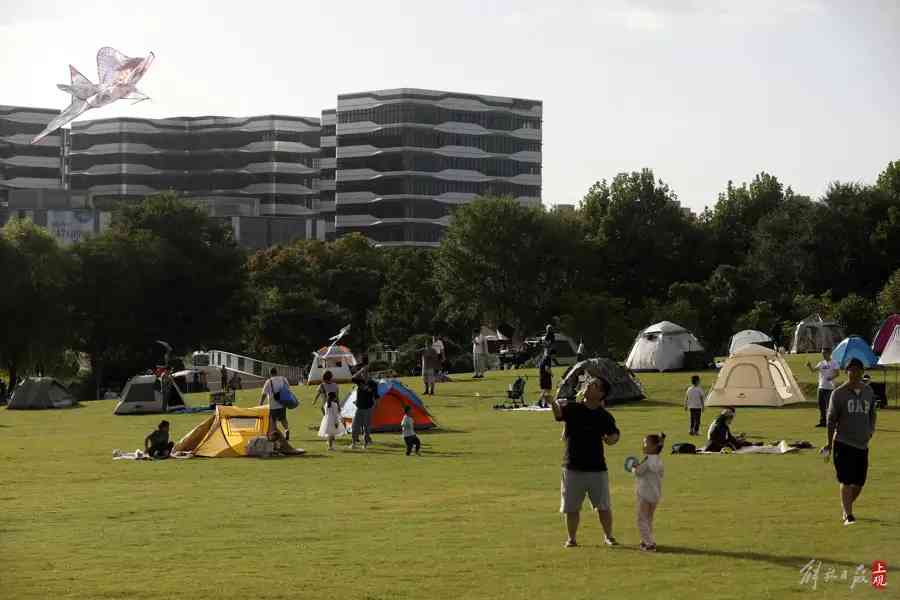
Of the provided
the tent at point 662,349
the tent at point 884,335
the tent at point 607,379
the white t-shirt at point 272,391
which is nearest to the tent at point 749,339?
the tent at point 662,349

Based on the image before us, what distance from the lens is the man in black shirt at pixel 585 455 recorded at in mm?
16000

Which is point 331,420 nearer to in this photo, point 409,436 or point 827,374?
point 409,436

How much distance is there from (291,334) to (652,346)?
4729cm

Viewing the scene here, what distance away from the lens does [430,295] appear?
107m

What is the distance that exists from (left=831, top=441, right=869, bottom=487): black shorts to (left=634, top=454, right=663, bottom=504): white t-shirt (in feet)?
8.03

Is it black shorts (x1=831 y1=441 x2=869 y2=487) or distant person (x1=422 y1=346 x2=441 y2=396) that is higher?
distant person (x1=422 y1=346 x2=441 y2=396)

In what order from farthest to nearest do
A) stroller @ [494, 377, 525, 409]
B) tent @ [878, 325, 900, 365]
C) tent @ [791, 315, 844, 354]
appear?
tent @ [791, 315, 844, 354]
tent @ [878, 325, 900, 365]
stroller @ [494, 377, 525, 409]

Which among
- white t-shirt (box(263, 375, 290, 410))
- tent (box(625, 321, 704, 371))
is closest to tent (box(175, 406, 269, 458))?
white t-shirt (box(263, 375, 290, 410))

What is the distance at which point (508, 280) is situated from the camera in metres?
98.8

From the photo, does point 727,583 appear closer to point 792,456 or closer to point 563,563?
point 563,563

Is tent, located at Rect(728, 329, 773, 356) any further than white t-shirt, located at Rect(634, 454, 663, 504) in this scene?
Yes

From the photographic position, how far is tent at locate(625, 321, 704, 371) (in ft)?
187

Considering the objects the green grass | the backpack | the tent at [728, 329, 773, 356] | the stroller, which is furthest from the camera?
the tent at [728, 329, 773, 356]

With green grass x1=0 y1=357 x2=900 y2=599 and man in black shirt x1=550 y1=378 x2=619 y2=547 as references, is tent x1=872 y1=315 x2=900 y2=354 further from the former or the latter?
man in black shirt x1=550 y1=378 x2=619 y2=547
